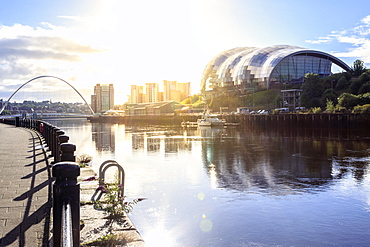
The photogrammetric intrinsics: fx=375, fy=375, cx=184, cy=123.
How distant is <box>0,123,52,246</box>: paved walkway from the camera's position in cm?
642

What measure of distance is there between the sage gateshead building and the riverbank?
11431 cm

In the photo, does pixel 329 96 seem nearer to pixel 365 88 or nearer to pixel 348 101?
pixel 365 88

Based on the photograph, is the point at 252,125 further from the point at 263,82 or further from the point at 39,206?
the point at 39,206

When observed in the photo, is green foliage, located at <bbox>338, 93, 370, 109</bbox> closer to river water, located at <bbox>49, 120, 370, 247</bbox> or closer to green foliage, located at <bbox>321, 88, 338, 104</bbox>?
green foliage, located at <bbox>321, 88, 338, 104</bbox>

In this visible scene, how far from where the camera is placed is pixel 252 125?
77688 mm

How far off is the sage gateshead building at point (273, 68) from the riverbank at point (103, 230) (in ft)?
375

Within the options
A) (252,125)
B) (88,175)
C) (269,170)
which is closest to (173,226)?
(88,175)

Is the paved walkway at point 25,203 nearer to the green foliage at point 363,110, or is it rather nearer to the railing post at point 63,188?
the railing post at point 63,188

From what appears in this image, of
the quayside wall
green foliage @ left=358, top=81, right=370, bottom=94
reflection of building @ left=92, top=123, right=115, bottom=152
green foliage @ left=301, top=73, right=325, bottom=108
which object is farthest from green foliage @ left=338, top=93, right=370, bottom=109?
reflection of building @ left=92, top=123, right=115, bottom=152

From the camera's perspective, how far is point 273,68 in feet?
390

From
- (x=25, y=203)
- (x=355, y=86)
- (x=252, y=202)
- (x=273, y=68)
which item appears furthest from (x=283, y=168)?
(x=273, y=68)

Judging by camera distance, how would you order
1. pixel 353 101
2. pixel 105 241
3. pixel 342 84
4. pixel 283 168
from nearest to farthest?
pixel 105 241 → pixel 283 168 → pixel 353 101 → pixel 342 84

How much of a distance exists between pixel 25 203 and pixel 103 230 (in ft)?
7.51

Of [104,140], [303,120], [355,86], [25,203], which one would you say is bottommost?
[104,140]
